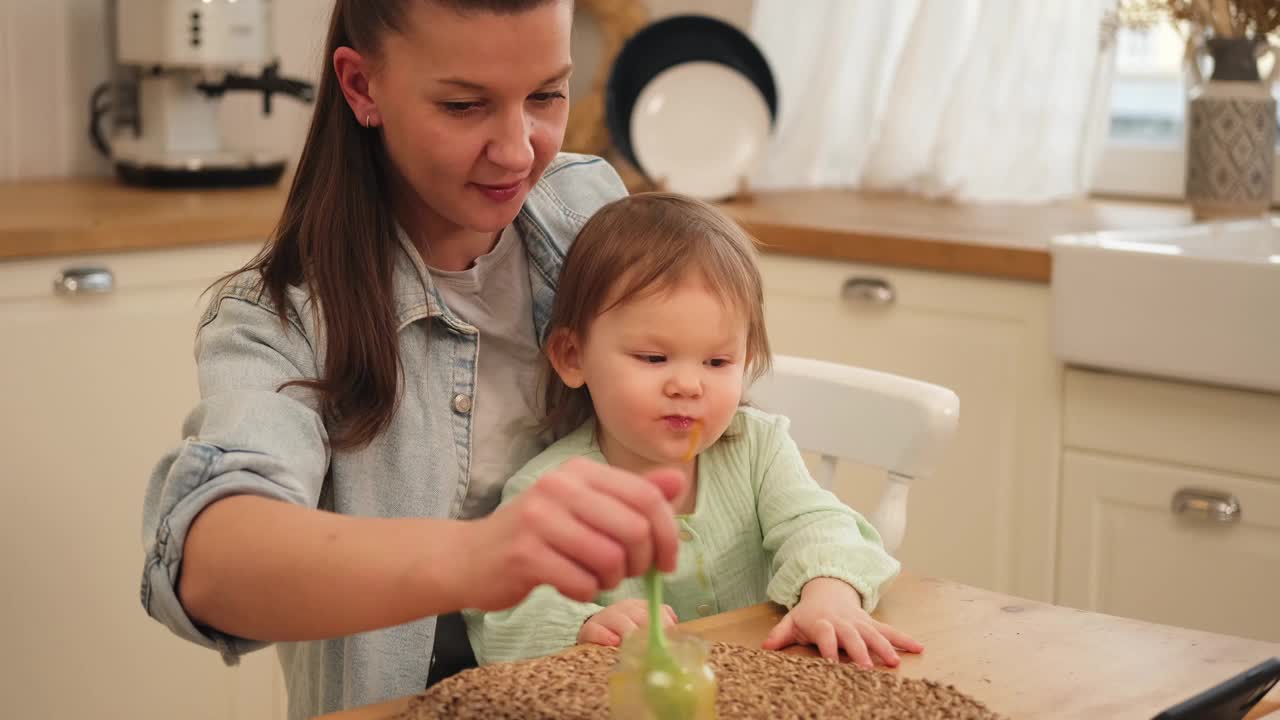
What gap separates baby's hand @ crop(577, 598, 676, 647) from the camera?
996mm

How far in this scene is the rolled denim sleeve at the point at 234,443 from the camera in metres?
0.88

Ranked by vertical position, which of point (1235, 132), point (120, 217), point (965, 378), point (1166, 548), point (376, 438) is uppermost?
point (1235, 132)

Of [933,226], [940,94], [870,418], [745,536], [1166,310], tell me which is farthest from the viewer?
[940,94]

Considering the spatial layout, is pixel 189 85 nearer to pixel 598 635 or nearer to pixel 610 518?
pixel 598 635

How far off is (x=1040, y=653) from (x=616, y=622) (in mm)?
279

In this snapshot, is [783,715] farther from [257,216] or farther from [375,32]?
[257,216]

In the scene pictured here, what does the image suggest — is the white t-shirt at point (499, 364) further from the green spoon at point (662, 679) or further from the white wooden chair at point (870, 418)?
the green spoon at point (662, 679)

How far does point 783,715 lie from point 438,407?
19.0 inches

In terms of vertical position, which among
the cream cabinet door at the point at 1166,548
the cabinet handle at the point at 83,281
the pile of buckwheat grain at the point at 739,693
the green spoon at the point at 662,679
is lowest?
the cream cabinet door at the point at 1166,548

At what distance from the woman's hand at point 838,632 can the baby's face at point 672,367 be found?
0.20 metres

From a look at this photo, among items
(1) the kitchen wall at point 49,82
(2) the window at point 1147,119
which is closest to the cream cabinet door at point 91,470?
(1) the kitchen wall at point 49,82

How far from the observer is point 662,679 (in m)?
0.79

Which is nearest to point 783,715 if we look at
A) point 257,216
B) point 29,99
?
point 257,216

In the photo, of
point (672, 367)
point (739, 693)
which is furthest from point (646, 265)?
point (739, 693)
